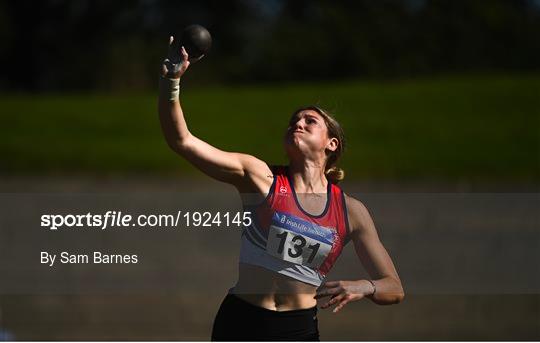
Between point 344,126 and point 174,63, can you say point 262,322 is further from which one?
point 344,126

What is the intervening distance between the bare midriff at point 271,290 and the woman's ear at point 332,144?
0.49 meters

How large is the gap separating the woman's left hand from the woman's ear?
0.52 m

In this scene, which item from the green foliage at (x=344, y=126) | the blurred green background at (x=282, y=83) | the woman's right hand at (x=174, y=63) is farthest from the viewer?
the blurred green background at (x=282, y=83)

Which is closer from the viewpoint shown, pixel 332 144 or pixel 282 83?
pixel 332 144

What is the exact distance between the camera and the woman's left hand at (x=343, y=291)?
3.80m

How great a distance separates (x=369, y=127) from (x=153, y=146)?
4.46 metres

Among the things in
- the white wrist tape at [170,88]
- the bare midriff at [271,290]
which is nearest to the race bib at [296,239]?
the bare midriff at [271,290]

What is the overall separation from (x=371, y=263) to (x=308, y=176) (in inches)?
15.0

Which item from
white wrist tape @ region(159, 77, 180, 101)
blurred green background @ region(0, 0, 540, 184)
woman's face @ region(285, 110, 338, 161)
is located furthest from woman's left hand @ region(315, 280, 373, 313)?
blurred green background @ region(0, 0, 540, 184)

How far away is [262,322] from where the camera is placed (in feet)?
13.8

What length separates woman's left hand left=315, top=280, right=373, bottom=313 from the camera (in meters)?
3.80

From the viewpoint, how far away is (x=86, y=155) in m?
22.8

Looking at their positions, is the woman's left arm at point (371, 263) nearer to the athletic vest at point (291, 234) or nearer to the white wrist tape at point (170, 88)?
the athletic vest at point (291, 234)

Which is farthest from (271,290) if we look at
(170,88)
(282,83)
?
(282,83)
